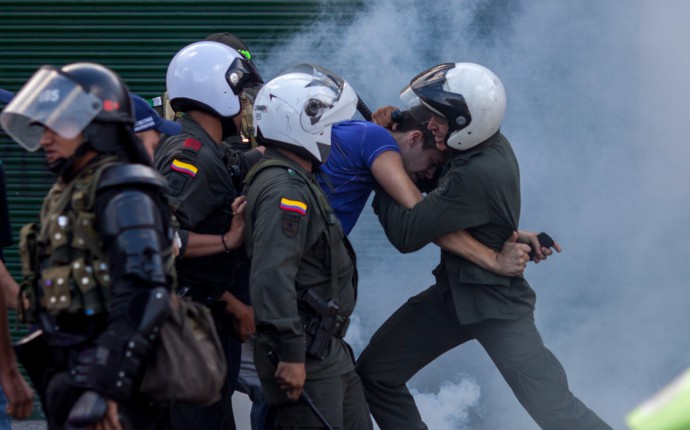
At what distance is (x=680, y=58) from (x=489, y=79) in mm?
2098

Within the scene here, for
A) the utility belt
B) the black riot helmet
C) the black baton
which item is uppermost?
the black riot helmet

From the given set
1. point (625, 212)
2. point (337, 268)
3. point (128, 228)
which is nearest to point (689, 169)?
point (625, 212)

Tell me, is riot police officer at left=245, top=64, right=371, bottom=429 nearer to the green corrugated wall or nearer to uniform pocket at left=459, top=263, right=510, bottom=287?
uniform pocket at left=459, top=263, right=510, bottom=287

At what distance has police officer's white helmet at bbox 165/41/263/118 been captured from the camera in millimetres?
4871

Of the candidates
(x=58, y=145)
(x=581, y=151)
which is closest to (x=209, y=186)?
(x=58, y=145)

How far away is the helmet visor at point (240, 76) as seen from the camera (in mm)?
4911

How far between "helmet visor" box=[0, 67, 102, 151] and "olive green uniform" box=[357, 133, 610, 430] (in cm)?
190

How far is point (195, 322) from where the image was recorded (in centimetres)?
346

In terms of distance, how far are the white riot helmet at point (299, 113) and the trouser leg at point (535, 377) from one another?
1.22 m

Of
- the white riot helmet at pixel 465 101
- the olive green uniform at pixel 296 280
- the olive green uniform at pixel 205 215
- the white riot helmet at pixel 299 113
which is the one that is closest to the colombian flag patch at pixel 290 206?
the olive green uniform at pixel 296 280

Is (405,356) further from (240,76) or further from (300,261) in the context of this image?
(240,76)

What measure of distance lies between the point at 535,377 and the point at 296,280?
1.30 meters

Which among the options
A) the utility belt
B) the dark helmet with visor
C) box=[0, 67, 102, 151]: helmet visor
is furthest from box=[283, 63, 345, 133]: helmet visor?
box=[0, 67, 102, 151]: helmet visor

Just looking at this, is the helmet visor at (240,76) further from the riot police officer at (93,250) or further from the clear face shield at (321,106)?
the riot police officer at (93,250)
